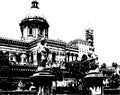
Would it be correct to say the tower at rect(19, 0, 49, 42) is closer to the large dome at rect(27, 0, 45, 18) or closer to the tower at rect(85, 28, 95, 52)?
the large dome at rect(27, 0, 45, 18)

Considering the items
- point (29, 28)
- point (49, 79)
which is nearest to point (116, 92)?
point (49, 79)

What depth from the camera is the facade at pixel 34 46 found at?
205 feet

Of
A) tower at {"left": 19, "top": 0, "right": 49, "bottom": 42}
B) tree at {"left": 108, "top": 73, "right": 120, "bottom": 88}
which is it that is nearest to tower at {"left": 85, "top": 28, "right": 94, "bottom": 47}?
tower at {"left": 19, "top": 0, "right": 49, "bottom": 42}

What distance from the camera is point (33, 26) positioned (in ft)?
239

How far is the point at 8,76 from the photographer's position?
1841 inches

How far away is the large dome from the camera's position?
74000mm

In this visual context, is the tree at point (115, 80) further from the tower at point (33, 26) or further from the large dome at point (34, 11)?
the large dome at point (34, 11)

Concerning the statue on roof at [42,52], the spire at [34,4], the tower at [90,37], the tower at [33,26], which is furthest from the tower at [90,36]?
the statue on roof at [42,52]

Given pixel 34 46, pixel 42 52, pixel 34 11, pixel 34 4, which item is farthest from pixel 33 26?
pixel 42 52

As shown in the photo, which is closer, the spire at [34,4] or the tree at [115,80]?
the tree at [115,80]

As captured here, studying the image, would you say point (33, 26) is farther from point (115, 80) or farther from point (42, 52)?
point (42, 52)

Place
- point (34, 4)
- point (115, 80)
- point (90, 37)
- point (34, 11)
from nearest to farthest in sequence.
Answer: point (115, 80) < point (34, 11) < point (34, 4) < point (90, 37)

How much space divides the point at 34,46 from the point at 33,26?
Result: 1007 cm

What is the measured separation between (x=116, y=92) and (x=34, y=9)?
183 ft
